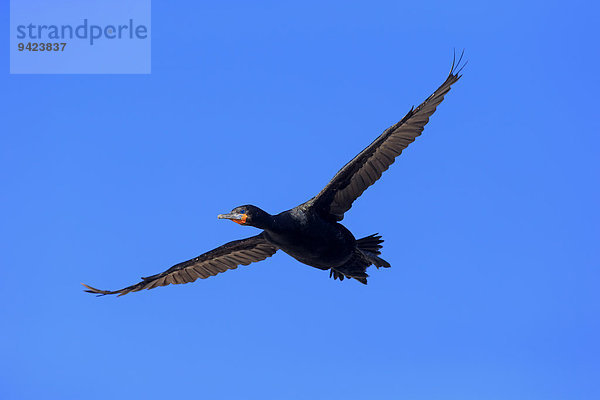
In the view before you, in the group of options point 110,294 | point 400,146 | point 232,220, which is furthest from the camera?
point 110,294

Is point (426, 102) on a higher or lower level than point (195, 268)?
higher

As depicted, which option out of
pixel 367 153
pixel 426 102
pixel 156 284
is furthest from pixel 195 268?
pixel 426 102

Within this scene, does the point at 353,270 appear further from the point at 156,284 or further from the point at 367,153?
the point at 156,284

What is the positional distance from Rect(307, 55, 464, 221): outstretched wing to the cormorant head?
2.86ft

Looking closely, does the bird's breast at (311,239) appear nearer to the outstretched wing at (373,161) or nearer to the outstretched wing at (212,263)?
the outstretched wing at (373,161)

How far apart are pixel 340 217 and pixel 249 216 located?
1578 millimetres

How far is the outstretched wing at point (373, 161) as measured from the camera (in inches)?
467

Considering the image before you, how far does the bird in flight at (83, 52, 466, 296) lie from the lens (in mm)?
11711

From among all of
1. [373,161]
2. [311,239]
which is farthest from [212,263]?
[373,161]

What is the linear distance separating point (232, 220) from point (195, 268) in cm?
241

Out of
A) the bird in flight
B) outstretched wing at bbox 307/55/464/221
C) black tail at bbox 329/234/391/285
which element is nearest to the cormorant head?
the bird in flight

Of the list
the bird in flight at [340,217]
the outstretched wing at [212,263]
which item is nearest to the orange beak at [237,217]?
the bird in flight at [340,217]

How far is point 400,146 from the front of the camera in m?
12.1

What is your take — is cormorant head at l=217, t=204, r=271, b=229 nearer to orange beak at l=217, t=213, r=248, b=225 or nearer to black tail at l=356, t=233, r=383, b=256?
orange beak at l=217, t=213, r=248, b=225
